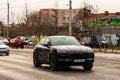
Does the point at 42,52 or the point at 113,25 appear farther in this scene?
the point at 113,25

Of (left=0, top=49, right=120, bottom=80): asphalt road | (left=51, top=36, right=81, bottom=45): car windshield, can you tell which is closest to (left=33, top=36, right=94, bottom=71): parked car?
(left=51, top=36, right=81, bottom=45): car windshield

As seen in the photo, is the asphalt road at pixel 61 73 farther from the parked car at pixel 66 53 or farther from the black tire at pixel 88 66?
the parked car at pixel 66 53

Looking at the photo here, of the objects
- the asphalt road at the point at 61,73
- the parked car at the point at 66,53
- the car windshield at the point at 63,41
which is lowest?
the asphalt road at the point at 61,73

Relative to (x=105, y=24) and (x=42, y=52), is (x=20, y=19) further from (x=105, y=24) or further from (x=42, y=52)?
(x=42, y=52)

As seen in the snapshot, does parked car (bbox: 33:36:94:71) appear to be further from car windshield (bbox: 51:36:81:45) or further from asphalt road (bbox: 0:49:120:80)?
asphalt road (bbox: 0:49:120:80)

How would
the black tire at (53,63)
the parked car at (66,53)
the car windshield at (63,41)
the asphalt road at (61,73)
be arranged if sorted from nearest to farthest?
the asphalt road at (61,73) < the parked car at (66,53) < the black tire at (53,63) < the car windshield at (63,41)

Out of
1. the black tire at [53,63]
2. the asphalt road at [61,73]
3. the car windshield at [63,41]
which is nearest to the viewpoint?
the asphalt road at [61,73]

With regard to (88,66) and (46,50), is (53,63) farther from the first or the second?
(88,66)

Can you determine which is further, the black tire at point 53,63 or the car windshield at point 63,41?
the car windshield at point 63,41

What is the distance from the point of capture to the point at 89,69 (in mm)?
19578

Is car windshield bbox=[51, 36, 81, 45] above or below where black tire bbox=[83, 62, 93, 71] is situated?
above

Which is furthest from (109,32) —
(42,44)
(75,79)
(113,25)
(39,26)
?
(75,79)

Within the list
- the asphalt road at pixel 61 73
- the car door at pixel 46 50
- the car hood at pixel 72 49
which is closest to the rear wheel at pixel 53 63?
the asphalt road at pixel 61 73

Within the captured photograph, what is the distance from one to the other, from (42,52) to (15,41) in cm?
4637
